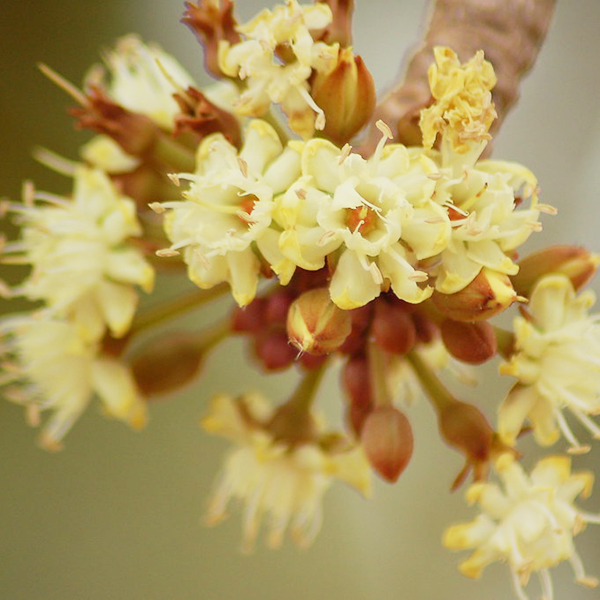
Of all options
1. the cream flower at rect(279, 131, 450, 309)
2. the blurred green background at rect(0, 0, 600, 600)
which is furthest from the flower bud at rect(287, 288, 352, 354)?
the blurred green background at rect(0, 0, 600, 600)

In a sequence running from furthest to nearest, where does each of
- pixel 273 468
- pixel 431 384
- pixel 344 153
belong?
pixel 273 468
pixel 431 384
pixel 344 153

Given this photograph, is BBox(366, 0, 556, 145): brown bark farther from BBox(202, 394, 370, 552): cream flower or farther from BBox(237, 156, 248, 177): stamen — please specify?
BBox(202, 394, 370, 552): cream flower

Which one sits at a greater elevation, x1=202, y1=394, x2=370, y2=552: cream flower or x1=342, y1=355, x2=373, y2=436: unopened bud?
x1=342, y1=355, x2=373, y2=436: unopened bud

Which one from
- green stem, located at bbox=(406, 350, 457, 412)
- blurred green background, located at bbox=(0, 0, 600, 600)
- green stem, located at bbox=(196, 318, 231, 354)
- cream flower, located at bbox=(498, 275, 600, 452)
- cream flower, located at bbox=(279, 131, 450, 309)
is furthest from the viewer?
blurred green background, located at bbox=(0, 0, 600, 600)

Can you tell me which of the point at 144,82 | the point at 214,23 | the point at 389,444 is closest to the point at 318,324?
the point at 389,444

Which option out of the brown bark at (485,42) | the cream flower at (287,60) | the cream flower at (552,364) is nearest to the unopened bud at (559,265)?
the cream flower at (552,364)

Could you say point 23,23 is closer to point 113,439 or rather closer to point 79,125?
point 113,439

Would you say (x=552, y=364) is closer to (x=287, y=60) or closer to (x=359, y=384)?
(x=359, y=384)

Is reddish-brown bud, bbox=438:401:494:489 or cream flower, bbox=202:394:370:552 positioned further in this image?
cream flower, bbox=202:394:370:552
